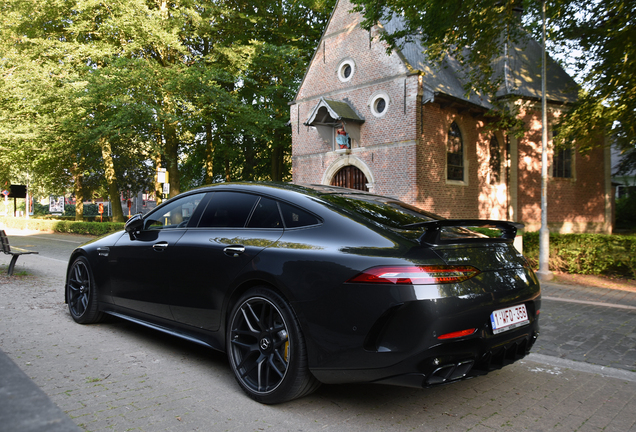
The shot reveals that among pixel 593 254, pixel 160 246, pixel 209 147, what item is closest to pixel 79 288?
pixel 160 246

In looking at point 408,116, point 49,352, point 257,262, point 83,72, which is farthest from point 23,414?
point 83,72

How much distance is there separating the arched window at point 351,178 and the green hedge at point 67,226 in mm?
10399

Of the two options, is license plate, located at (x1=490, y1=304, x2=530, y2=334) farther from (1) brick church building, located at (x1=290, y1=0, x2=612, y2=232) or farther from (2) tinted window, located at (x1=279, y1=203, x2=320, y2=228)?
(1) brick church building, located at (x1=290, y1=0, x2=612, y2=232)

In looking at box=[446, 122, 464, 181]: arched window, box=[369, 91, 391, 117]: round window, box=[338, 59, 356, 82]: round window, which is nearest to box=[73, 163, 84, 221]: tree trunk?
box=[338, 59, 356, 82]: round window

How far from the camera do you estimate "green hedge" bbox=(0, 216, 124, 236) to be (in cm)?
2472

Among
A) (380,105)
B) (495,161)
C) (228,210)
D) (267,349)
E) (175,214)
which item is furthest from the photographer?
(495,161)

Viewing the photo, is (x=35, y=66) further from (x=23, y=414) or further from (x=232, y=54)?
(x=23, y=414)

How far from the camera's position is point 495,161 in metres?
21.5

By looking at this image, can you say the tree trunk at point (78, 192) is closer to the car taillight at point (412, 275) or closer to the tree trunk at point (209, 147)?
the tree trunk at point (209, 147)

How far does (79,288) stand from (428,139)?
49.3ft

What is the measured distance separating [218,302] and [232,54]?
21.6m

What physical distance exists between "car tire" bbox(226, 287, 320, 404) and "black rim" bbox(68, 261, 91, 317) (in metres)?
2.56

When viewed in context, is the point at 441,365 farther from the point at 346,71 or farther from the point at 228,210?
the point at 346,71

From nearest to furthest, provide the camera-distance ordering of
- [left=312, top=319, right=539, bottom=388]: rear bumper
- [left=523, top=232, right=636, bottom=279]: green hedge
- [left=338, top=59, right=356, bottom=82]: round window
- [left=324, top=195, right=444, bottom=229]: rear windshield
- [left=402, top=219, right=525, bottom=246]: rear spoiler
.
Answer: [left=312, top=319, right=539, bottom=388]: rear bumper < [left=402, top=219, right=525, bottom=246]: rear spoiler < [left=324, top=195, right=444, bottom=229]: rear windshield < [left=523, top=232, right=636, bottom=279]: green hedge < [left=338, top=59, right=356, bottom=82]: round window
